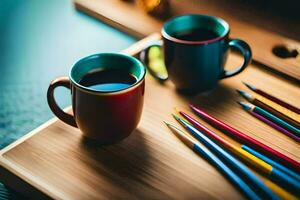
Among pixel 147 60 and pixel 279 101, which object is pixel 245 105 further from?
pixel 147 60

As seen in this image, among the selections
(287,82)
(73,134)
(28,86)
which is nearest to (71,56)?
(28,86)

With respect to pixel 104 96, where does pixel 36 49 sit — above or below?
below

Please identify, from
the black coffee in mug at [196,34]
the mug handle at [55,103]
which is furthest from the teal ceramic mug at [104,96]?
the black coffee in mug at [196,34]

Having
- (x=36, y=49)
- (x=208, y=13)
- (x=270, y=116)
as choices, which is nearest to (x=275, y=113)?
(x=270, y=116)

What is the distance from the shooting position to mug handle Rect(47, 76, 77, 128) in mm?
511

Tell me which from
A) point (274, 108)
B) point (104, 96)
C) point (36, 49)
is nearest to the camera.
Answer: point (104, 96)

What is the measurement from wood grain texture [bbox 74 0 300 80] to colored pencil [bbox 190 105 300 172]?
0.56ft

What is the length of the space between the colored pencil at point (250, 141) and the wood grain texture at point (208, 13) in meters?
0.17

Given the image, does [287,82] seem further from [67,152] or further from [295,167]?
[67,152]

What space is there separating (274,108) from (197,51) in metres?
0.12

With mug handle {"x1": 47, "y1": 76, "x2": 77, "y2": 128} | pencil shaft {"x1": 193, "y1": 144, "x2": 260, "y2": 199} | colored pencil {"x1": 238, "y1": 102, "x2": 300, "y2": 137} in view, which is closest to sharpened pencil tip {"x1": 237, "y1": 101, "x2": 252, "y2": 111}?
colored pencil {"x1": 238, "y1": 102, "x2": 300, "y2": 137}

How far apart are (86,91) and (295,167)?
0.79 ft

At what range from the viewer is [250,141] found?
525 mm

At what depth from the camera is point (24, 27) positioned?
863 mm
